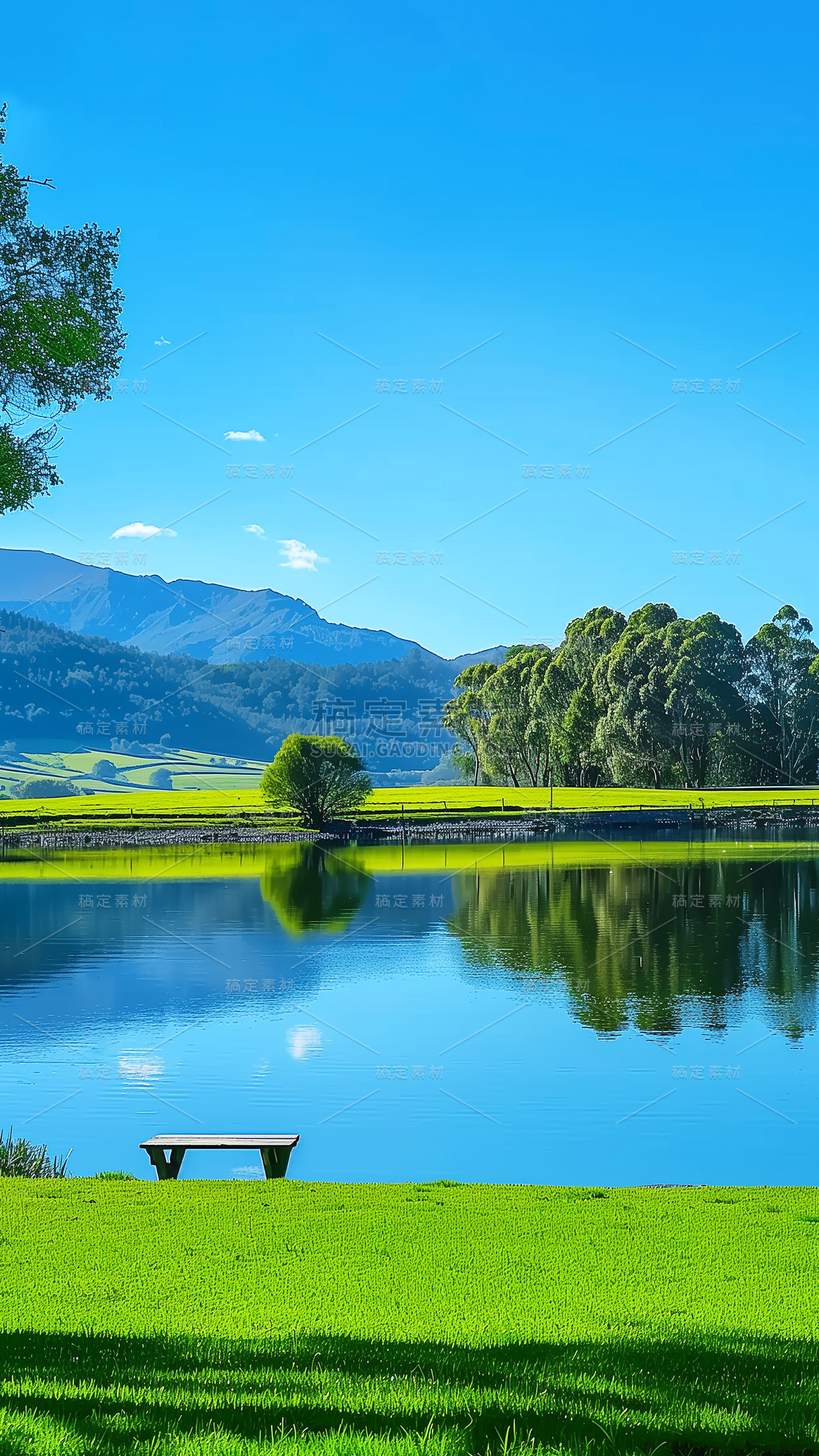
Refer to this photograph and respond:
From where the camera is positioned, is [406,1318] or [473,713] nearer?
[406,1318]

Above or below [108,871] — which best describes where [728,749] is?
above

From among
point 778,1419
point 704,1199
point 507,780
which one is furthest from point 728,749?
point 778,1419

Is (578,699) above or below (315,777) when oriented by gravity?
above

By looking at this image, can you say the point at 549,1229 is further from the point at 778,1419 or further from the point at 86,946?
the point at 86,946

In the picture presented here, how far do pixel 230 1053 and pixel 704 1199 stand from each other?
11876mm

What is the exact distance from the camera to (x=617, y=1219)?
371 inches

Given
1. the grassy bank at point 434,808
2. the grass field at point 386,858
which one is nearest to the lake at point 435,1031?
the grass field at point 386,858

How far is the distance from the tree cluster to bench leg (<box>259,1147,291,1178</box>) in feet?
261

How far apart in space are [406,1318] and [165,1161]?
627 cm

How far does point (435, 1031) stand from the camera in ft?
70.8

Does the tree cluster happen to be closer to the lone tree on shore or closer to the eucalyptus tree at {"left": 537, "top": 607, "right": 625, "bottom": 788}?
the eucalyptus tree at {"left": 537, "top": 607, "right": 625, "bottom": 788}

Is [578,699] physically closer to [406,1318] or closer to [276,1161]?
[276,1161]

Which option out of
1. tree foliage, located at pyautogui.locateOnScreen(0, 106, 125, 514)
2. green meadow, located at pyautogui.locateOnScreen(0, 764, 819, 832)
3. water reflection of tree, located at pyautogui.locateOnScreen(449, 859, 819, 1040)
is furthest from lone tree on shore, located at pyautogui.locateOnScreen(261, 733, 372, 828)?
tree foliage, located at pyautogui.locateOnScreen(0, 106, 125, 514)

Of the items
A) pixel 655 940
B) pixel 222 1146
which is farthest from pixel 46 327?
pixel 655 940
